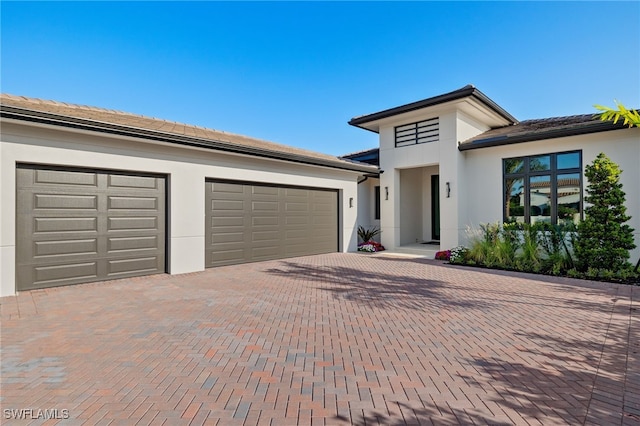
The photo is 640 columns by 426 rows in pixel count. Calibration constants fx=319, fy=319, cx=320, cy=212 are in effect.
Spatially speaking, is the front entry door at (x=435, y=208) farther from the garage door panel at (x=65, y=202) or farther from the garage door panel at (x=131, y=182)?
the garage door panel at (x=65, y=202)

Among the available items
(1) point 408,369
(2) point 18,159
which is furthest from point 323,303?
(2) point 18,159

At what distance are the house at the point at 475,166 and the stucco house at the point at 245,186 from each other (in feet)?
0.14

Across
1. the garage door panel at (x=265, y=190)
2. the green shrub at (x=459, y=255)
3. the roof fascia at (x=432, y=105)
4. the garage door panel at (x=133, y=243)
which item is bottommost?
the green shrub at (x=459, y=255)

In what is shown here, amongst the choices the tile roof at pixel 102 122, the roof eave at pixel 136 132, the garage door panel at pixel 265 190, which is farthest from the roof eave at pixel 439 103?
the garage door panel at pixel 265 190

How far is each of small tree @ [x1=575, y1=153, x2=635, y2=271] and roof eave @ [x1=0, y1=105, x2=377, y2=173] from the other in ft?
26.5

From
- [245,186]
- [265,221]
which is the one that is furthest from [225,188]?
[265,221]

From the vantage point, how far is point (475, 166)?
490 inches

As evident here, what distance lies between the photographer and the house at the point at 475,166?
10078 millimetres

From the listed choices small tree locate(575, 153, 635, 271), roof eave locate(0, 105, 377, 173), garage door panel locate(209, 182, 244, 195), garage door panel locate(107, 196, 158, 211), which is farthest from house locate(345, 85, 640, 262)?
garage door panel locate(107, 196, 158, 211)

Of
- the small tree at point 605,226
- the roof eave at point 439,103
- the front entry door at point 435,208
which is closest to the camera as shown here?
the small tree at point 605,226

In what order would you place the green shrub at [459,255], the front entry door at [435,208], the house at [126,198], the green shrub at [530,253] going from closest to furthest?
1. the house at [126,198]
2. the green shrub at [530,253]
3. the green shrub at [459,255]
4. the front entry door at [435,208]

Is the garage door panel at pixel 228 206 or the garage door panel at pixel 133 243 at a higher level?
the garage door panel at pixel 228 206

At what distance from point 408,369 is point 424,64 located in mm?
13147

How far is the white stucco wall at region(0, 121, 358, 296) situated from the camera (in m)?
6.19
